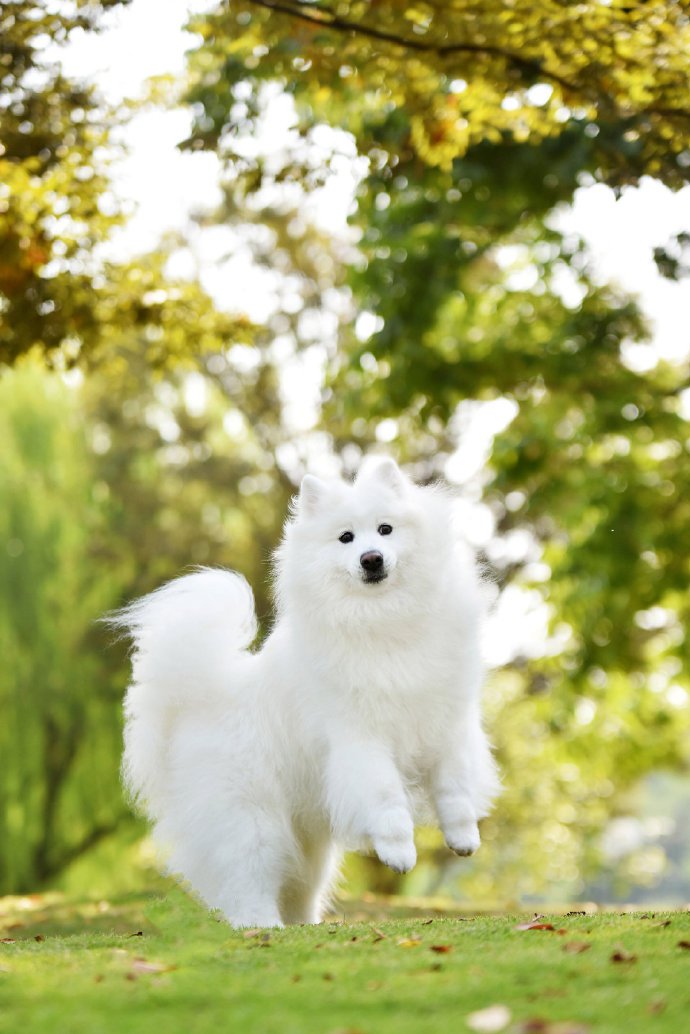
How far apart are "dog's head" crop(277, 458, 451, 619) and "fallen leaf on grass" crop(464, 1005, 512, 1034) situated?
8.40 feet

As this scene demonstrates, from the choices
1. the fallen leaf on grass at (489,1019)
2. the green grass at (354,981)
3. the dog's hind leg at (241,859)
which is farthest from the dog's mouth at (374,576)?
the fallen leaf on grass at (489,1019)

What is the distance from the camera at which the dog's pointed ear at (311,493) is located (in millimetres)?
6316

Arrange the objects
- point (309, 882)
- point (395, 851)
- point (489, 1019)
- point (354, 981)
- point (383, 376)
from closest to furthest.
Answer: point (489, 1019) → point (354, 981) → point (395, 851) → point (309, 882) → point (383, 376)

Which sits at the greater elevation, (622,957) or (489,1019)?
(489,1019)

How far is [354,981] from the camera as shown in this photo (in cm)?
415

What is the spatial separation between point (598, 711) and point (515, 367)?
6.90m

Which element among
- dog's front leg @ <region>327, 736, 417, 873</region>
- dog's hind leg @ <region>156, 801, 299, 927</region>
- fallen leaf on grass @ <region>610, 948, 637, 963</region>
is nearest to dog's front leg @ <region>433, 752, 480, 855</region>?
dog's front leg @ <region>327, 736, 417, 873</region>

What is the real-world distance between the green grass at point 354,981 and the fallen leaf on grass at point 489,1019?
0.09 feet

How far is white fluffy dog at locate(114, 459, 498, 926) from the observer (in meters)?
6.09

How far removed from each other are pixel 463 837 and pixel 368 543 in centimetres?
137

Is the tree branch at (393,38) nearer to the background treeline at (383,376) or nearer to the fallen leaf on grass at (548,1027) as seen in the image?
the background treeline at (383,376)

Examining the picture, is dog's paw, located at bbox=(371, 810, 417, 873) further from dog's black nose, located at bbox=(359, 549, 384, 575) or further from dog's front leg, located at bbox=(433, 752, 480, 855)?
Result: dog's black nose, located at bbox=(359, 549, 384, 575)

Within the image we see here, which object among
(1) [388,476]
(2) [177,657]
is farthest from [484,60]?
(2) [177,657]

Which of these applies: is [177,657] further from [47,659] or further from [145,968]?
[47,659]
